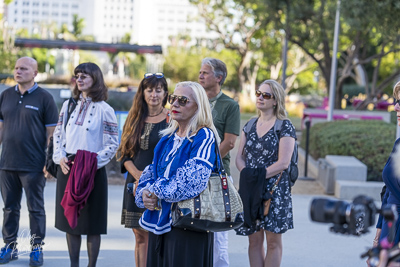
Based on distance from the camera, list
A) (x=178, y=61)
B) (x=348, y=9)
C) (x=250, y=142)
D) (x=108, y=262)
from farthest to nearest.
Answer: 1. (x=178, y=61)
2. (x=348, y=9)
3. (x=108, y=262)
4. (x=250, y=142)

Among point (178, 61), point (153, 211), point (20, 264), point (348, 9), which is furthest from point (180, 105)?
point (178, 61)

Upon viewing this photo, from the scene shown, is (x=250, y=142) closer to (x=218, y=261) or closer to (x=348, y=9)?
(x=218, y=261)

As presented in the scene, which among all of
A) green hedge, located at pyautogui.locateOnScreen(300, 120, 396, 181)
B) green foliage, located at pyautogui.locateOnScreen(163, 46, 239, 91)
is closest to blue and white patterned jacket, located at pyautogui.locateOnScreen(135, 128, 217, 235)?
green hedge, located at pyautogui.locateOnScreen(300, 120, 396, 181)

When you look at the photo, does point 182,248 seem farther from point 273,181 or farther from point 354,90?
point 354,90

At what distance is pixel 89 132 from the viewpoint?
19.6ft

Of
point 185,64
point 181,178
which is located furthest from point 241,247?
point 185,64

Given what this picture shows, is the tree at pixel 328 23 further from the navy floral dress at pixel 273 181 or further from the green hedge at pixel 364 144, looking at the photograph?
the navy floral dress at pixel 273 181

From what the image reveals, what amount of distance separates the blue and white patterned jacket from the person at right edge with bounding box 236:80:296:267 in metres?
1.29

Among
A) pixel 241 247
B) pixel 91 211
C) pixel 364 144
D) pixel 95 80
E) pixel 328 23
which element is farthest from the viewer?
pixel 328 23

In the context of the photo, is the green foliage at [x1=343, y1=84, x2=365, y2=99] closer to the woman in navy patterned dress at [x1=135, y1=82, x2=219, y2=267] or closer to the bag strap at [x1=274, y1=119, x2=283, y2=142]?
the bag strap at [x1=274, y1=119, x2=283, y2=142]

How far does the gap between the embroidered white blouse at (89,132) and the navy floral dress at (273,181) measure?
1.26 m

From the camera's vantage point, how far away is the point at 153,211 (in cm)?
461

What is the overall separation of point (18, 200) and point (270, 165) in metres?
2.68

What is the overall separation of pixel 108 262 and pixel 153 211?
8.59 ft
